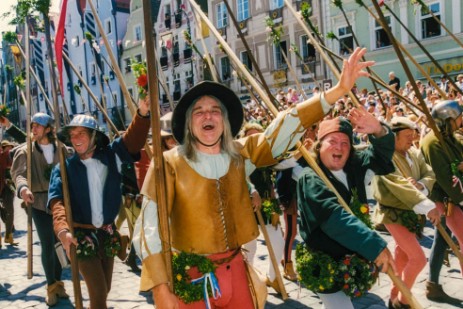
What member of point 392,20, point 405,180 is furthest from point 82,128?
point 392,20

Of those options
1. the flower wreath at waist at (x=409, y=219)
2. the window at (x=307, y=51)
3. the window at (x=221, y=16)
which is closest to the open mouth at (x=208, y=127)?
the flower wreath at waist at (x=409, y=219)

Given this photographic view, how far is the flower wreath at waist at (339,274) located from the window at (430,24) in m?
19.7

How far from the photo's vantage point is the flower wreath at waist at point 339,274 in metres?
3.04

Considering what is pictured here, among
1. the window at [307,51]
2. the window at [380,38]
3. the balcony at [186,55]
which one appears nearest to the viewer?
the window at [380,38]

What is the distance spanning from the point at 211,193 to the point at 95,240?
1.53 metres

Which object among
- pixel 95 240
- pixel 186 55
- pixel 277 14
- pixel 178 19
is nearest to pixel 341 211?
pixel 95 240

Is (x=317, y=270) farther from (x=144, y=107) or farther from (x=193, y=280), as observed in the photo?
(x=144, y=107)

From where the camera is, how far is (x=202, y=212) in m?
2.62

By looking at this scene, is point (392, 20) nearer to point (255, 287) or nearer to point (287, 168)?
point (287, 168)

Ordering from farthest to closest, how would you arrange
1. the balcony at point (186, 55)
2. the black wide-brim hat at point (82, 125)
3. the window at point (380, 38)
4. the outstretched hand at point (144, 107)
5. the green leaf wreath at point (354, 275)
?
the balcony at point (186, 55) < the window at point (380, 38) < the black wide-brim hat at point (82, 125) < the outstretched hand at point (144, 107) < the green leaf wreath at point (354, 275)

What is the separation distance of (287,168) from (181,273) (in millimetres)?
2884

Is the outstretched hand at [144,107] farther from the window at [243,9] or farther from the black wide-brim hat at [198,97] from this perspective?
the window at [243,9]

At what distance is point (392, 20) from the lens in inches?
847

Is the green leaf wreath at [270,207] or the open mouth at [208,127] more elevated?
the open mouth at [208,127]
